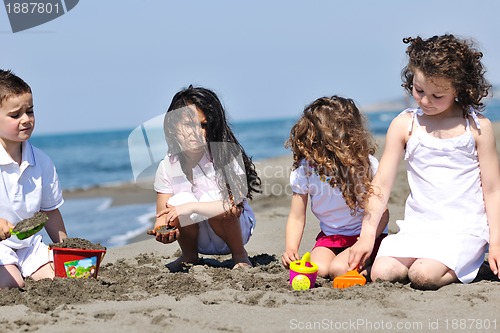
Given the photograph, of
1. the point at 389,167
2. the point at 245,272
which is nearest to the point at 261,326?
the point at 245,272

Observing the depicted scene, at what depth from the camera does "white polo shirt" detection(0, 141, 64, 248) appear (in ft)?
12.8

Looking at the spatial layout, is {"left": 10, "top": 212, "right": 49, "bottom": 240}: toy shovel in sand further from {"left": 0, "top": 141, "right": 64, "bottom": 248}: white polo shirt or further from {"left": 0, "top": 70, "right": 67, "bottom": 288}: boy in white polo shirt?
{"left": 0, "top": 141, "right": 64, "bottom": 248}: white polo shirt

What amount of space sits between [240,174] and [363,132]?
849mm

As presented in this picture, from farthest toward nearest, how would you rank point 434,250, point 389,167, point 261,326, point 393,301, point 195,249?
point 195,249, point 389,167, point 434,250, point 393,301, point 261,326

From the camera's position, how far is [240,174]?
4.34 m

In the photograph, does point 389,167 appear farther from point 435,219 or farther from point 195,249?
point 195,249

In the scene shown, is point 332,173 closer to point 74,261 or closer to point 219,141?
point 219,141

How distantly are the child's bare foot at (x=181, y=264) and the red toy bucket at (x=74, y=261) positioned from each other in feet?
2.32

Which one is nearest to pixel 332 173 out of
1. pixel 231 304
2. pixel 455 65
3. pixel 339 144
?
pixel 339 144

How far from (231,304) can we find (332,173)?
1263 mm

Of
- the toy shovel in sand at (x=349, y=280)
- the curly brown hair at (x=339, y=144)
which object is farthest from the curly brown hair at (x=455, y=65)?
the toy shovel in sand at (x=349, y=280)

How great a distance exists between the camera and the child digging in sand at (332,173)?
402cm

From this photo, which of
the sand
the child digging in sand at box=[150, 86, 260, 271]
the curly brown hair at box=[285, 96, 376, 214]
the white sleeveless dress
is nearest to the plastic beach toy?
the sand

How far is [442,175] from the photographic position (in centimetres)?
378
